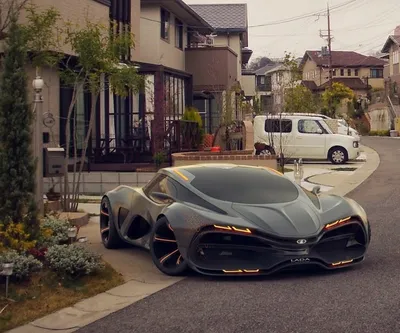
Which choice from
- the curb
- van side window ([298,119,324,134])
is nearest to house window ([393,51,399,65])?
the curb

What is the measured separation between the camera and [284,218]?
792cm

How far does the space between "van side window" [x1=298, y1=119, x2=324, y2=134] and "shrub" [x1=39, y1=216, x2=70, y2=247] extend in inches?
686

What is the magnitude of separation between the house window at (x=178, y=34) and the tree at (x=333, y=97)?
94.5 feet

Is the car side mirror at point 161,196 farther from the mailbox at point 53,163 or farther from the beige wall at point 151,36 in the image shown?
the beige wall at point 151,36

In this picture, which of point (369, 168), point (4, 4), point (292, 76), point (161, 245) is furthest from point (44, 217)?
Answer: point (292, 76)

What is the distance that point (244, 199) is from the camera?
8375 millimetres

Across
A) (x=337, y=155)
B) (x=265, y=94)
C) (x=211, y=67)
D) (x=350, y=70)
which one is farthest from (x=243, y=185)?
(x=350, y=70)

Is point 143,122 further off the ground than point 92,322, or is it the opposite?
point 143,122

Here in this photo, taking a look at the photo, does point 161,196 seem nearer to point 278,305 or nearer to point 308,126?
point 278,305

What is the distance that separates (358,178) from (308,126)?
20.0 ft

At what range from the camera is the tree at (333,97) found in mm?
56000

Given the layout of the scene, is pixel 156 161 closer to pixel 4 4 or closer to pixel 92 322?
pixel 4 4

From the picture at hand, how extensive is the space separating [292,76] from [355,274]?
25.6 m

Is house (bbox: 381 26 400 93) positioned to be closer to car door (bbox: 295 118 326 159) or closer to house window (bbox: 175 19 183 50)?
house window (bbox: 175 19 183 50)
